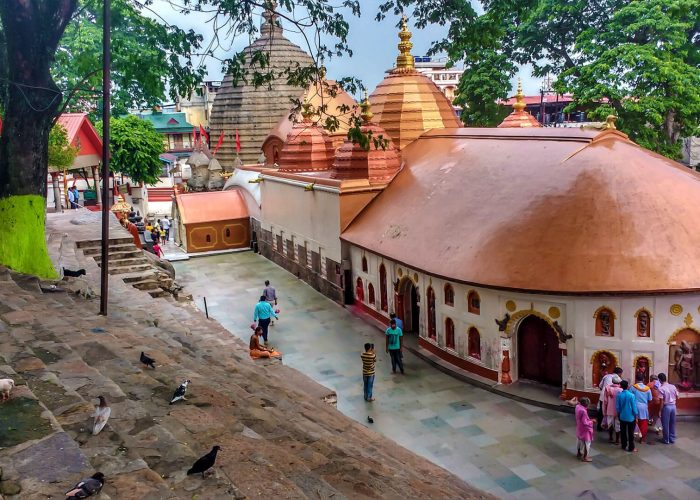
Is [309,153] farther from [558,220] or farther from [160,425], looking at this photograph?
[160,425]

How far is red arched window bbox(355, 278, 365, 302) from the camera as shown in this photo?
21.0 m

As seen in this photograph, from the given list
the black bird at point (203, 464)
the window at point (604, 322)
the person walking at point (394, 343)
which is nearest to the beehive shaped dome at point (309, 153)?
the person walking at point (394, 343)

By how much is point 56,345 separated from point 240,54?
5.02 m

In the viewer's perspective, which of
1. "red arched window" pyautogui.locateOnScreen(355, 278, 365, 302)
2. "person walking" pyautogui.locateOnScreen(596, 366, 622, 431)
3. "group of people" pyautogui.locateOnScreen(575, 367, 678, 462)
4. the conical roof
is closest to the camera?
"group of people" pyautogui.locateOnScreen(575, 367, 678, 462)

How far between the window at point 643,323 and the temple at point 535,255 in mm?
19

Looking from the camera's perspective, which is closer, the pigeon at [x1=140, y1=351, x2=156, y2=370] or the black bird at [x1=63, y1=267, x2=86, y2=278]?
the pigeon at [x1=140, y1=351, x2=156, y2=370]

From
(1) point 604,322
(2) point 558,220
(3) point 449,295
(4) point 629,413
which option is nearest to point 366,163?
(3) point 449,295

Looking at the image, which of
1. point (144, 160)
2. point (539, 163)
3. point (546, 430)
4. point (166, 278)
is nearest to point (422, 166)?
point (539, 163)

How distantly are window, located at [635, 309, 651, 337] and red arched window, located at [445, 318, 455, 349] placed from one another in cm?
412

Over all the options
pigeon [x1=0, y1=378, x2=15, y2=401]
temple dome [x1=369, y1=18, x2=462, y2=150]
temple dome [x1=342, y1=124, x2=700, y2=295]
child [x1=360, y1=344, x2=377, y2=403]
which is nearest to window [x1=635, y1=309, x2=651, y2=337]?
temple dome [x1=342, y1=124, x2=700, y2=295]

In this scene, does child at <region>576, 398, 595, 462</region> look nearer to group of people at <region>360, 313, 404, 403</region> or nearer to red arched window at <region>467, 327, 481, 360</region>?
red arched window at <region>467, 327, 481, 360</region>

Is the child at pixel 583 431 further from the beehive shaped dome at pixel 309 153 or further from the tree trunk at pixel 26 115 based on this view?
Answer: the beehive shaped dome at pixel 309 153

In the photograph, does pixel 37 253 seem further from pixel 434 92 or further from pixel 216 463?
pixel 434 92

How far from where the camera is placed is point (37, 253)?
1248 cm
